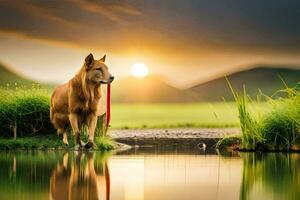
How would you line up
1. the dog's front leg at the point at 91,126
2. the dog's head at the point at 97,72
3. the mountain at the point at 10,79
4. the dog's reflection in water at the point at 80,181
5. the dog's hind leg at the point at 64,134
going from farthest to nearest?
the mountain at the point at 10,79
the dog's hind leg at the point at 64,134
the dog's front leg at the point at 91,126
the dog's head at the point at 97,72
the dog's reflection in water at the point at 80,181

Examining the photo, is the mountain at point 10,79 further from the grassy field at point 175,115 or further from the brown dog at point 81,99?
the grassy field at point 175,115

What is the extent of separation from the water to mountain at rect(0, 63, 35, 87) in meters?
1.08

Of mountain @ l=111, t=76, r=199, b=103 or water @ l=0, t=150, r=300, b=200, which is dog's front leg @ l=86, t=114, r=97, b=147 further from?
mountain @ l=111, t=76, r=199, b=103

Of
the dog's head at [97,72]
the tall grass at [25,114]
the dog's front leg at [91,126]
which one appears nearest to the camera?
the dog's head at [97,72]

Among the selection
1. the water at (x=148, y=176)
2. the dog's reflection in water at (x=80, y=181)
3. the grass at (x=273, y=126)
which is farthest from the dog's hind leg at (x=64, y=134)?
the grass at (x=273, y=126)

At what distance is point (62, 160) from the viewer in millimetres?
6023

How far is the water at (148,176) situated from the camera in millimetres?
3822

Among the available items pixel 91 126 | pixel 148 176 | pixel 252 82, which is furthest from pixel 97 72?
pixel 148 176

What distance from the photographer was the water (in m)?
3.82

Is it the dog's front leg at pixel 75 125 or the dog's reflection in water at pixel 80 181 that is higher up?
the dog's front leg at pixel 75 125

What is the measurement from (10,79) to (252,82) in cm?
248

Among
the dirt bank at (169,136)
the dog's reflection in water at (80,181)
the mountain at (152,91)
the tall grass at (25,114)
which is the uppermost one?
the mountain at (152,91)

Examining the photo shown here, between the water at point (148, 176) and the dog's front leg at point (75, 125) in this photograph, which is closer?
the water at point (148, 176)

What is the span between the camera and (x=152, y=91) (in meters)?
7.68
